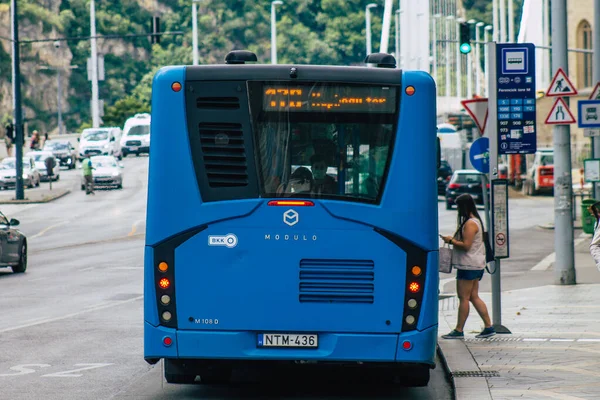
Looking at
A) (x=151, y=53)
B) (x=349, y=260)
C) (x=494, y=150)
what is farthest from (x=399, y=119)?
(x=151, y=53)

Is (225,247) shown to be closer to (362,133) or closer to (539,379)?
(362,133)

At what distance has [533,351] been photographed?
13.5m

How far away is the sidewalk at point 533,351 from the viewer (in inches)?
431

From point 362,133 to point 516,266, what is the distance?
1789 cm

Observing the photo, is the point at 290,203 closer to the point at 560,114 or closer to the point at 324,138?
the point at 324,138

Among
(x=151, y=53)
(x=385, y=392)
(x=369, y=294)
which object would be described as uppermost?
(x=151, y=53)

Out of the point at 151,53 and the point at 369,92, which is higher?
the point at 151,53

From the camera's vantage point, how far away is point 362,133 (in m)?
10.6

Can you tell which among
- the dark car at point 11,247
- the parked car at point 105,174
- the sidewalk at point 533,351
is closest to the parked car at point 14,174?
the parked car at point 105,174

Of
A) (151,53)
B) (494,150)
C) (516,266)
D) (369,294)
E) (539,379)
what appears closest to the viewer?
(369,294)

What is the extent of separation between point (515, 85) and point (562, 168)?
20.4ft

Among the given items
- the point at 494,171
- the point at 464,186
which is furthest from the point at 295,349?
the point at 464,186

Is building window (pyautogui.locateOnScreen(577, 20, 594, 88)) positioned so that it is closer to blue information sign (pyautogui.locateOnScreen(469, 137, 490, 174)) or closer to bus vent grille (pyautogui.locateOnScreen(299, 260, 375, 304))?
blue information sign (pyautogui.locateOnScreen(469, 137, 490, 174))

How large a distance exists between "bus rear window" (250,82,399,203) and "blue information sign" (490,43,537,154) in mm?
5454
